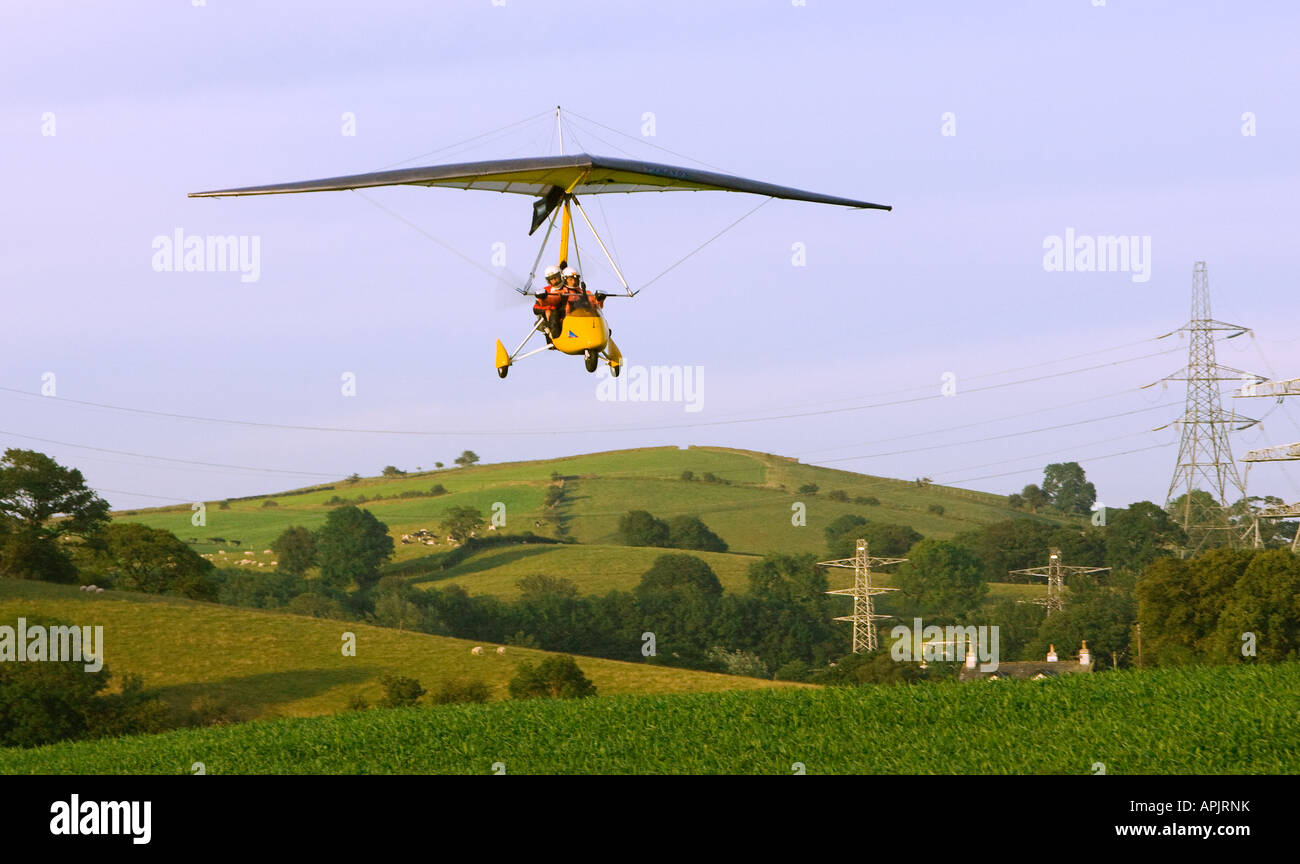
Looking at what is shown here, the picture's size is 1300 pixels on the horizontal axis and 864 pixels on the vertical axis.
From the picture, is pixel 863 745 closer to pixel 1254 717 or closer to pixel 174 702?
pixel 1254 717

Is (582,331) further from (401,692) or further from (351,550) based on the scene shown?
(351,550)

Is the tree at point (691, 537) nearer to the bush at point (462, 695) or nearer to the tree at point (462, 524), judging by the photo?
the tree at point (462, 524)

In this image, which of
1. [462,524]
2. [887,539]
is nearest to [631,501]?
[462,524]

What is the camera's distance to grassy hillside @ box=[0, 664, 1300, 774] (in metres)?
29.4

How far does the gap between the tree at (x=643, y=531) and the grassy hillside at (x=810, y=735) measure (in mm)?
106011

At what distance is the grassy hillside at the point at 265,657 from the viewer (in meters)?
73.8

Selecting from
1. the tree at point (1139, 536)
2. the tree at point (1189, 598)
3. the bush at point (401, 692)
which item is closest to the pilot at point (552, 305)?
the bush at point (401, 692)

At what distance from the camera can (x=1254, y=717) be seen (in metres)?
30.8

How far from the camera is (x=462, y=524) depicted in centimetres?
14212

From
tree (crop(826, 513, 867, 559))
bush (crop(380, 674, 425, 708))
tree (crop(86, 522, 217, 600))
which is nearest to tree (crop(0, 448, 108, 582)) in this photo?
tree (crop(86, 522, 217, 600))

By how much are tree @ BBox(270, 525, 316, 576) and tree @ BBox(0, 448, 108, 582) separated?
4254cm

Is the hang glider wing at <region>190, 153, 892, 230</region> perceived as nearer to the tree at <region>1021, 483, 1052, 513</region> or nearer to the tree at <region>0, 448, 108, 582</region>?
the tree at <region>0, 448, 108, 582</region>
